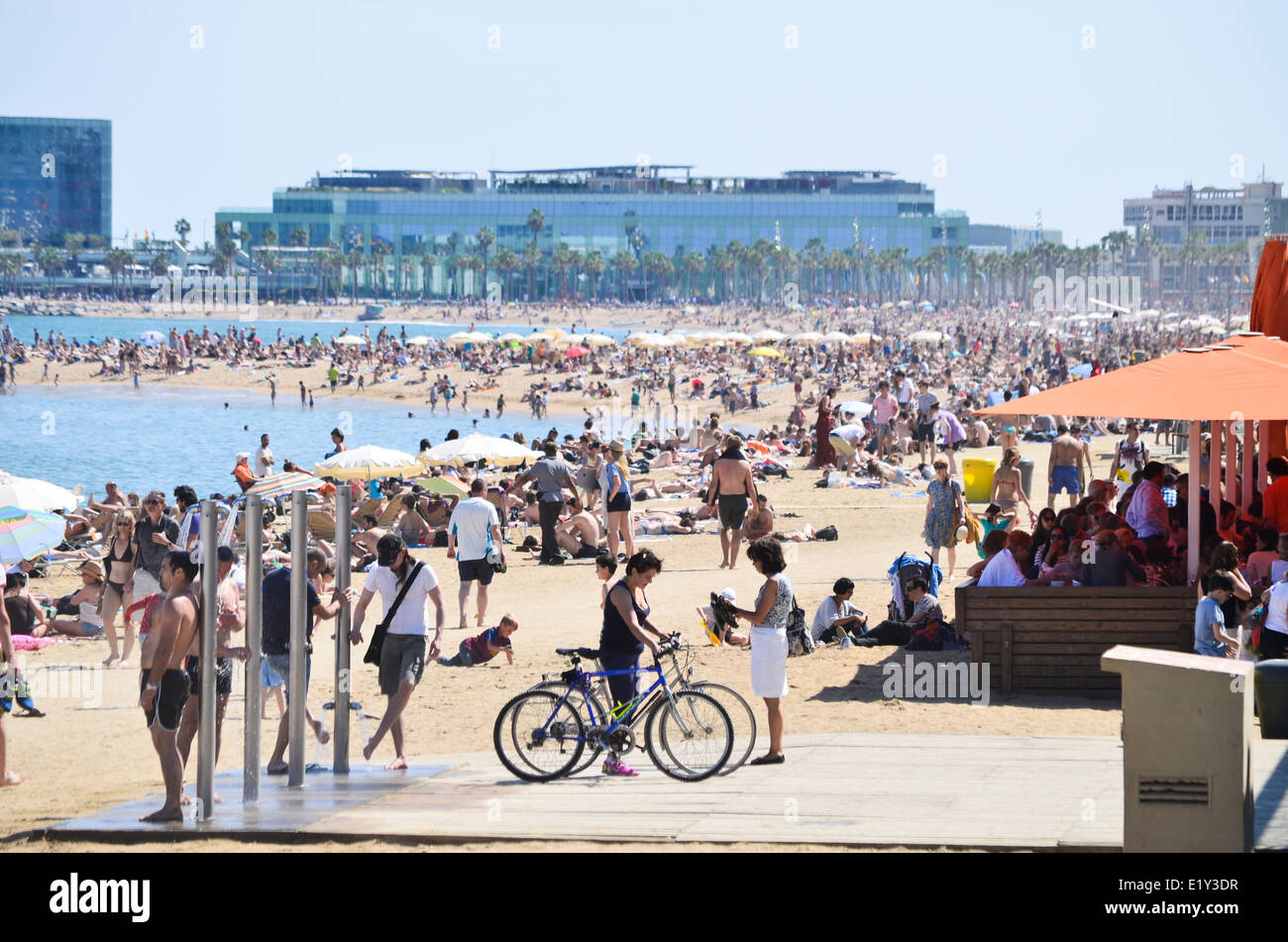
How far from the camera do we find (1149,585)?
956 centimetres

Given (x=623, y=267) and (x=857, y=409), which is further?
(x=623, y=267)

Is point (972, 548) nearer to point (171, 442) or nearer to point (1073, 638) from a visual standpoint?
point (1073, 638)

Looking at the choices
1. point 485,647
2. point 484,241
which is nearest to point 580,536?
point 485,647

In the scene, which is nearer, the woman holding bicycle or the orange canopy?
the woman holding bicycle

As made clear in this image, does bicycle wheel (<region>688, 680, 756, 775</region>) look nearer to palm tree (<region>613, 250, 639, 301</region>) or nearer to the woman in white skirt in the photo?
the woman in white skirt

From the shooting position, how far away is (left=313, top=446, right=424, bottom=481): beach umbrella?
20453 mm

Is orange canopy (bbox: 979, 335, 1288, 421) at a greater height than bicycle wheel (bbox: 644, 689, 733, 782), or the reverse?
orange canopy (bbox: 979, 335, 1288, 421)

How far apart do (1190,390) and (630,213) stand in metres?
150

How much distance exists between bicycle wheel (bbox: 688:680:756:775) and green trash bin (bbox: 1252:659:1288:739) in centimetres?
259

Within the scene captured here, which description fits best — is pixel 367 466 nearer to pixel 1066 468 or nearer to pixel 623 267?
pixel 1066 468

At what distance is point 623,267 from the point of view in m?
154

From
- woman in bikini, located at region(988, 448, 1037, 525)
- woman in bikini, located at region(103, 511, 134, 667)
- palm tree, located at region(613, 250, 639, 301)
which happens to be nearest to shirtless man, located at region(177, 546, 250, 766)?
woman in bikini, located at region(103, 511, 134, 667)
